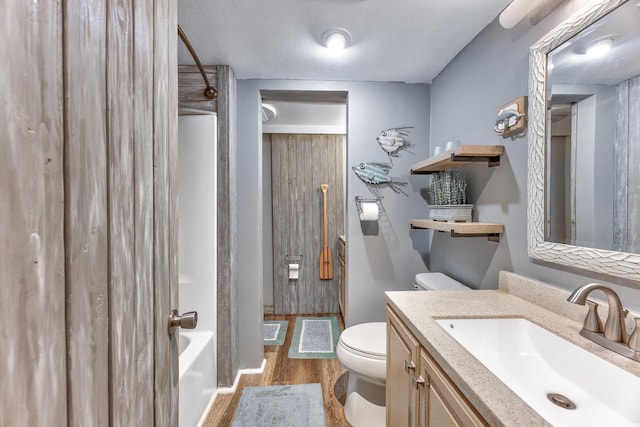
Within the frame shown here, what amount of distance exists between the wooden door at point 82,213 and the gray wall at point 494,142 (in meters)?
1.35

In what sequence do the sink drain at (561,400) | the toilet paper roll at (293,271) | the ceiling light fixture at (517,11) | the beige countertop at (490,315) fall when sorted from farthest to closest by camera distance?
1. the toilet paper roll at (293,271)
2. the ceiling light fixture at (517,11)
3. the sink drain at (561,400)
4. the beige countertop at (490,315)

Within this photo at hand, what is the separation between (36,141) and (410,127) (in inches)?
84.1

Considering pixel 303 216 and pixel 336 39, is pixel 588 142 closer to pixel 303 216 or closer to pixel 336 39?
pixel 336 39

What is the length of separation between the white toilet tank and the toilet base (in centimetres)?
65

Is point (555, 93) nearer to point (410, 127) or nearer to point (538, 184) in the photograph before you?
point (538, 184)

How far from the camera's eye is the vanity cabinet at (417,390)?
72cm

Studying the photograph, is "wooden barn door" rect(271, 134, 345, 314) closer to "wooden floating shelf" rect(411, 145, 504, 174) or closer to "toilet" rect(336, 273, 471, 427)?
"toilet" rect(336, 273, 471, 427)

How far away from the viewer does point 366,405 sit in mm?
1613

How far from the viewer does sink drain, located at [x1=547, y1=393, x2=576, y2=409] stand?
2.33ft

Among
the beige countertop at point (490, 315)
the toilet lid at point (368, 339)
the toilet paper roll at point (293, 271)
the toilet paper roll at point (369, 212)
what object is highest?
the toilet paper roll at point (369, 212)

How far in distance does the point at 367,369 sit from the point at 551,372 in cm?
88

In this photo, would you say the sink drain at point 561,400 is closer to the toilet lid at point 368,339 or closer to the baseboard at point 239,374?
the toilet lid at point 368,339

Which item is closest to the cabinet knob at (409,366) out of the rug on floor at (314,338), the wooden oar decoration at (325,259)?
the rug on floor at (314,338)

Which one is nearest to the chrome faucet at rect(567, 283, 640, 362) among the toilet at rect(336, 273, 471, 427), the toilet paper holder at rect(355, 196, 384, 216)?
the toilet at rect(336, 273, 471, 427)
